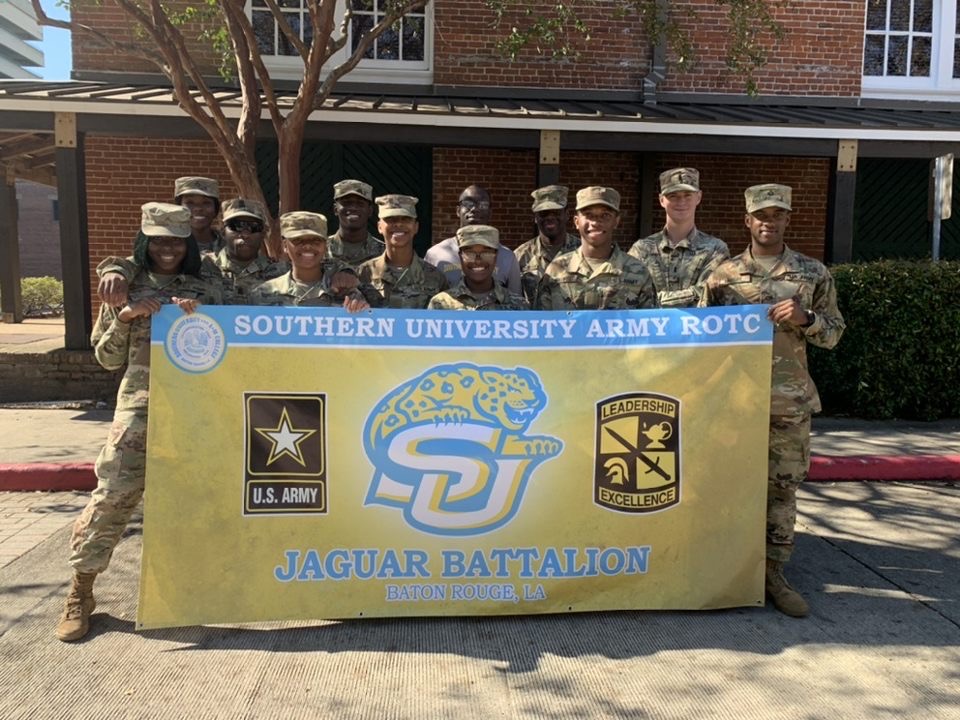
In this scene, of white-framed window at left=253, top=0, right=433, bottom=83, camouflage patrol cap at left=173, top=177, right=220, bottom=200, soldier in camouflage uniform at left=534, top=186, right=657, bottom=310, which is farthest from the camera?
white-framed window at left=253, top=0, right=433, bottom=83

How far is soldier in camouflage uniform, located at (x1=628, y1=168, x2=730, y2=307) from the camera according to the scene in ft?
13.4

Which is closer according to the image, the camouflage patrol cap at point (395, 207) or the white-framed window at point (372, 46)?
the camouflage patrol cap at point (395, 207)

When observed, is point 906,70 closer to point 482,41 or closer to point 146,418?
point 482,41

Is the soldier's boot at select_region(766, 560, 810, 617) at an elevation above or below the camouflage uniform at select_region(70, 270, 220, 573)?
below

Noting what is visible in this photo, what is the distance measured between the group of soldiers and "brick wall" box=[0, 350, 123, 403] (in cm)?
438

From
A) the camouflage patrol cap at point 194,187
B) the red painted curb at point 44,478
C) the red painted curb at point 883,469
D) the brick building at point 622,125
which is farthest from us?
the brick building at point 622,125

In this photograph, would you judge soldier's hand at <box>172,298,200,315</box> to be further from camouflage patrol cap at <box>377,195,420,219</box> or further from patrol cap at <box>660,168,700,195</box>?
patrol cap at <box>660,168,700,195</box>

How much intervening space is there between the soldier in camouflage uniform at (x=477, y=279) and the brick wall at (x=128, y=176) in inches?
271

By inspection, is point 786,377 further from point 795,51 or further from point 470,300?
point 795,51

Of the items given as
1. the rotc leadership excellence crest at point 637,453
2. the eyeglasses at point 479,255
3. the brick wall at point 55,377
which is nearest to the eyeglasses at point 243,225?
the eyeglasses at point 479,255

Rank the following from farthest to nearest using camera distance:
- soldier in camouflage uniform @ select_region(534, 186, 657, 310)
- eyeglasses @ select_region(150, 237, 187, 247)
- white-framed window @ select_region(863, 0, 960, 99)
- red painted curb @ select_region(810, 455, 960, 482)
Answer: white-framed window @ select_region(863, 0, 960, 99) < red painted curb @ select_region(810, 455, 960, 482) < soldier in camouflage uniform @ select_region(534, 186, 657, 310) < eyeglasses @ select_region(150, 237, 187, 247)

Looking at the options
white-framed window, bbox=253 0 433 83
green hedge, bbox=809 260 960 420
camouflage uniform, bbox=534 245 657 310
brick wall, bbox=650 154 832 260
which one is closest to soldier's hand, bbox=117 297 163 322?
camouflage uniform, bbox=534 245 657 310

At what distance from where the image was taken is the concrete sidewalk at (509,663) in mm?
2738

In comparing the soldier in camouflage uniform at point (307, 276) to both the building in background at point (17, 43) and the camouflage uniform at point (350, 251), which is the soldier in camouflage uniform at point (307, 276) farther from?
the building in background at point (17, 43)
